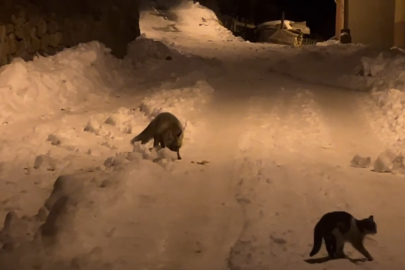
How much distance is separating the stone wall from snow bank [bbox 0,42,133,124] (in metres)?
0.30

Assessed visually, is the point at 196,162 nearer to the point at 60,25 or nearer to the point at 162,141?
the point at 162,141

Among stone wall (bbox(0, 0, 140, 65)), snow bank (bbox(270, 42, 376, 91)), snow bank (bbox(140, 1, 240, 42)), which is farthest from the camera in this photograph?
snow bank (bbox(140, 1, 240, 42))

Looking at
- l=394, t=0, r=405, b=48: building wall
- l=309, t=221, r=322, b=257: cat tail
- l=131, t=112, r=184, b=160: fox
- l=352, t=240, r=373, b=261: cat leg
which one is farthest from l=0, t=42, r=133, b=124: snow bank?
l=394, t=0, r=405, b=48: building wall

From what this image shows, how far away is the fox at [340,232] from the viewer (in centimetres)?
533

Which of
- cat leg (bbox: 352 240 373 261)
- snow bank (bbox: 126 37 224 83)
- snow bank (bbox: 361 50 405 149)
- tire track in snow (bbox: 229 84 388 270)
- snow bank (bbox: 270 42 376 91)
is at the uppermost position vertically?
cat leg (bbox: 352 240 373 261)

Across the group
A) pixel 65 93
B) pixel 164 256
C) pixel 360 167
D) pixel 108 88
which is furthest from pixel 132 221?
pixel 108 88

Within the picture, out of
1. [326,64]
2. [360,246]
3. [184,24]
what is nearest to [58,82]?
[326,64]

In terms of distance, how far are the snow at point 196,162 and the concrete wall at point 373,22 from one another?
3.48 meters

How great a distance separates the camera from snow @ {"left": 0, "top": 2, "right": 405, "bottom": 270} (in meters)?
5.89

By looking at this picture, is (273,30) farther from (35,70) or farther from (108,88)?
(35,70)

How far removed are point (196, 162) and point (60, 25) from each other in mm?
7205

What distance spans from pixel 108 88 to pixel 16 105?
Result: 134 inches

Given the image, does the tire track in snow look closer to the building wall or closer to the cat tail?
the cat tail

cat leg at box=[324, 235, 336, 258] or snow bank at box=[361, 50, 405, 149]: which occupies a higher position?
cat leg at box=[324, 235, 336, 258]
